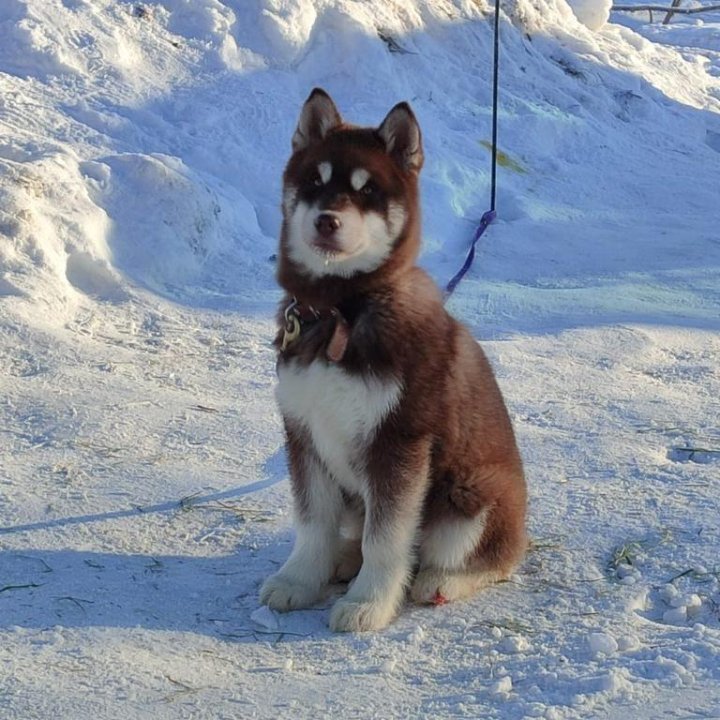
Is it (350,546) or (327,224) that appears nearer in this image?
(327,224)

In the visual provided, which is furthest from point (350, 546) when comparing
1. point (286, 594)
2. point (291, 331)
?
point (291, 331)

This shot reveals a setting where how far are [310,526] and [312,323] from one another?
62 centimetres

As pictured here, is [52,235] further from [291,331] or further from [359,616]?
[359,616]

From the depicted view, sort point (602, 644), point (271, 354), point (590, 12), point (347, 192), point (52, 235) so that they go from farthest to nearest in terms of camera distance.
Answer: point (590, 12) < point (52, 235) < point (271, 354) < point (347, 192) < point (602, 644)

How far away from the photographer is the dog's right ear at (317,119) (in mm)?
3426

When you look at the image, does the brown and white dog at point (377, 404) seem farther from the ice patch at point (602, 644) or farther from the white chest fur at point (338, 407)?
the ice patch at point (602, 644)

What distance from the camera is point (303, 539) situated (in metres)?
3.45

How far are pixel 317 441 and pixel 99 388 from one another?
186cm

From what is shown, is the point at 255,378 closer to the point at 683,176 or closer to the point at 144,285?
the point at 144,285

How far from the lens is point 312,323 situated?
3.27m

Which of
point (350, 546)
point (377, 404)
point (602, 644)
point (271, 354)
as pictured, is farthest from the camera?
point (271, 354)

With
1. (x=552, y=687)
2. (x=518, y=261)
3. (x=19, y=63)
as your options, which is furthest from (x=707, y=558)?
(x=19, y=63)

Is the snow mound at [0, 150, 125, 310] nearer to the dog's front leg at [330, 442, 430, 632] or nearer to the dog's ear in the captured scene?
the dog's ear

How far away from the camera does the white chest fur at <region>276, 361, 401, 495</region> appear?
3.12 meters
